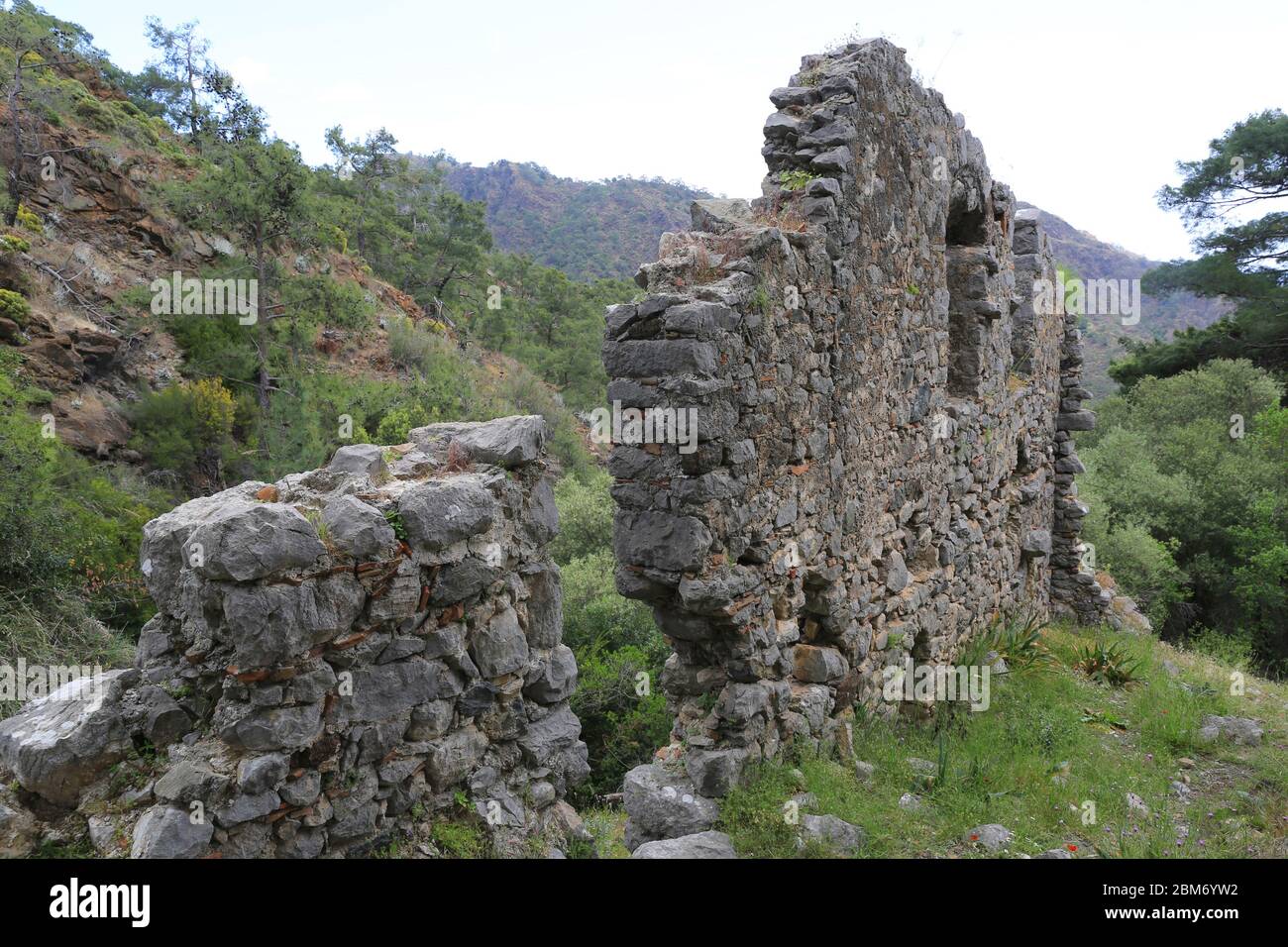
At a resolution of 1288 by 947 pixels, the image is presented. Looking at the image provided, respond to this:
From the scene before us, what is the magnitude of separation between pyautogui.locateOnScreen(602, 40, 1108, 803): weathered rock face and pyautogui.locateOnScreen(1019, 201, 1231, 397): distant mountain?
29.8 m

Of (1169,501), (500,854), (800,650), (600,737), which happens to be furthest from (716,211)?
(1169,501)

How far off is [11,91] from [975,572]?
21857mm

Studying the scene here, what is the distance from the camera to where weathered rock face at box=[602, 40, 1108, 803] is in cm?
A: 468

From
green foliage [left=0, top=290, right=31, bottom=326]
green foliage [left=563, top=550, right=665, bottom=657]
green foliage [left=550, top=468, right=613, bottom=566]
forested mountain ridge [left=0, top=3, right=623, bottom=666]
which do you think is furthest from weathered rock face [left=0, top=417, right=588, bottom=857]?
green foliage [left=0, top=290, right=31, bottom=326]

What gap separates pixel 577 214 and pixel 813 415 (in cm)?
5483

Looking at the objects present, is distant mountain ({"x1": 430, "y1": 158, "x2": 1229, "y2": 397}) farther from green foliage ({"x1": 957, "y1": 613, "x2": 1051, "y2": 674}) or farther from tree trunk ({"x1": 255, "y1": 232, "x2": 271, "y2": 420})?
green foliage ({"x1": 957, "y1": 613, "x2": 1051, "y2": 674})

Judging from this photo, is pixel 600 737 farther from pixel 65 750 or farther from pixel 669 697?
pixel 65 750

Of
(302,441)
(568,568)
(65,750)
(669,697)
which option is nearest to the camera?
(65,750)

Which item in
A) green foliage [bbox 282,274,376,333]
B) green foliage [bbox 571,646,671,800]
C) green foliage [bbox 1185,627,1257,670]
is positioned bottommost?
green foliage [bbox 571,646,671,800]

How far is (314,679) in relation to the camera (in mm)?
3795

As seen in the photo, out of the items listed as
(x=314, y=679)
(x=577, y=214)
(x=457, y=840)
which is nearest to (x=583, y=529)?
(x=457, y=840)

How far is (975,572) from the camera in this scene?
334 inches

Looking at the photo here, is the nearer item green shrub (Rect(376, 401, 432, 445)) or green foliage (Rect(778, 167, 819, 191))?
A: green foliage (Rect(778, 167, 819, 191))

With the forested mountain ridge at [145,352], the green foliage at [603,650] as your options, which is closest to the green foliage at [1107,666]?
the green foliage at [603,650]
